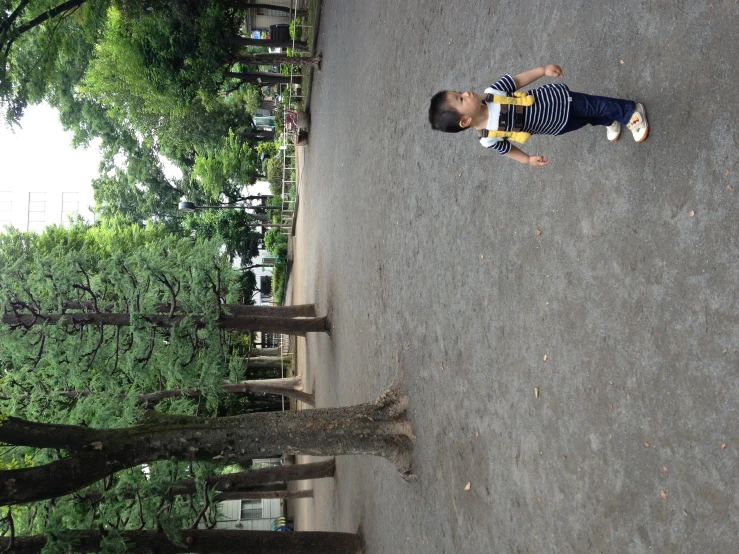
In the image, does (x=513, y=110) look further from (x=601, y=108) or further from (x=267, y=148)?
(x=267, y=148)

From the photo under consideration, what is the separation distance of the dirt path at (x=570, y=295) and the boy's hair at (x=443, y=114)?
4.18ft

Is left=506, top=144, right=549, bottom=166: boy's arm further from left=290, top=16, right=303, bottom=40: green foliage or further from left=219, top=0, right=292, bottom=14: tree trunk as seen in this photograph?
left=219, top=0, right=292, bottom=14: tree trunk

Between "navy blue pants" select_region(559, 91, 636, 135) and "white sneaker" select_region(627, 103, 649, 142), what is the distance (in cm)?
4

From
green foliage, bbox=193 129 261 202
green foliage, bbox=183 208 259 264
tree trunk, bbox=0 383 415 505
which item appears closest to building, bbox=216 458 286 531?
green foliage, bbox=183 208 259 264

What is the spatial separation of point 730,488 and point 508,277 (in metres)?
2.85

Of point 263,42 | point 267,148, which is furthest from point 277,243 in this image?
point 263,42

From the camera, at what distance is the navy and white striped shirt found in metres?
4.42

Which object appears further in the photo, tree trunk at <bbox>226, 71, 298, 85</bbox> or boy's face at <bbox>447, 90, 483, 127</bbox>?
tree trunk at <bbox>226, 71, 298, 85</bbox>

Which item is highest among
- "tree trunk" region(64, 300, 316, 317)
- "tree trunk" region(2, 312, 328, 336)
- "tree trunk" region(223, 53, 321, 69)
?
"tree trunk" region(223, 53, 321, 69)

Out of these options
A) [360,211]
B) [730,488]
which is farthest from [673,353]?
[360,211]

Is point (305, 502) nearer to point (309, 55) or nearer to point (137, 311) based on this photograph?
point (137, 311)

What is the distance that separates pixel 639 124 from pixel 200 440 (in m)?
6.12

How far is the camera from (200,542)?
8.36 meters

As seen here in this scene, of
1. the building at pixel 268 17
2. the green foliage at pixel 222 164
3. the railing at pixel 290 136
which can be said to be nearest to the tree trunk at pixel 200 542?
the railing at pixel 290 136
